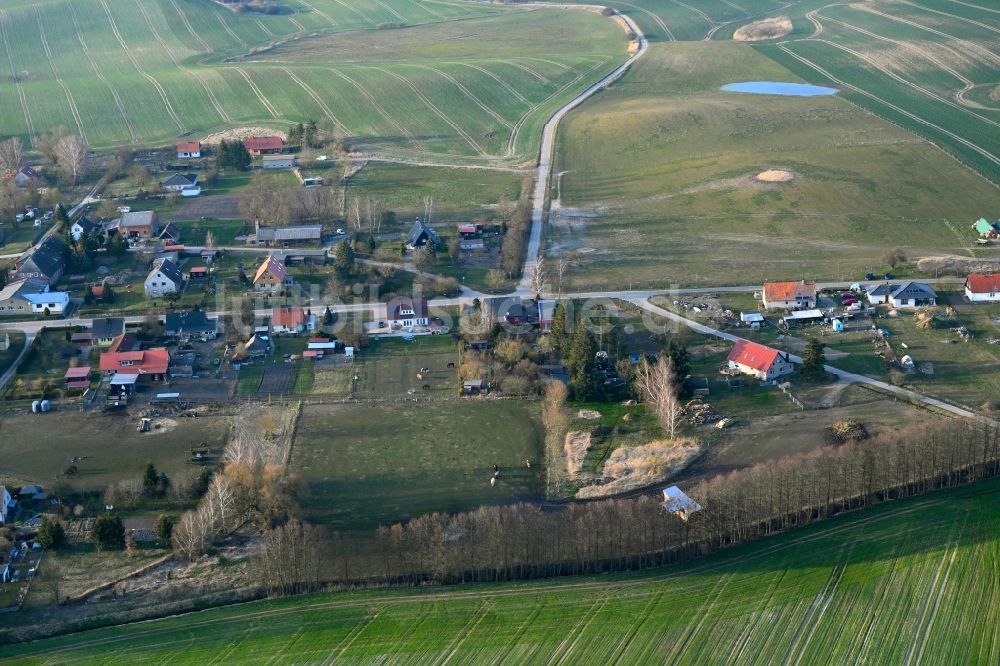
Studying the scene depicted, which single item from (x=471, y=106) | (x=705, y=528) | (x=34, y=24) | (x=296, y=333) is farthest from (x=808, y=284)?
(x=34, y=24)

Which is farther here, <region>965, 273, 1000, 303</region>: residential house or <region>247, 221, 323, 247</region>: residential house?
<region>247, 221, 323, 247</region>: residential house

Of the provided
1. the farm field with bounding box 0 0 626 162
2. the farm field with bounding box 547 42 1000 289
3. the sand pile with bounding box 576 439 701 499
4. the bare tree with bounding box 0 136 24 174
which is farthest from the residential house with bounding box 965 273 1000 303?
the bare tree with bounding box 0 136 24 174

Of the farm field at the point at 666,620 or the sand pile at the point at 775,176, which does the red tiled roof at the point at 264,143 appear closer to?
the sand pile at the point at 775,176

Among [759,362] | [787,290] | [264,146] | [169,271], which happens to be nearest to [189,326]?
[169,271]

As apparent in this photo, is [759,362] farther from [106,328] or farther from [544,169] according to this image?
[544,169]

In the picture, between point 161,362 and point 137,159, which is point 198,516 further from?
point 137,159

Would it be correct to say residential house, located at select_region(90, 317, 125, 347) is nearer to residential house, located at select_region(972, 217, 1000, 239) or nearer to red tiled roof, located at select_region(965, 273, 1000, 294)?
red tiled roof, located at select_region(965, 273, 1000, 294)
